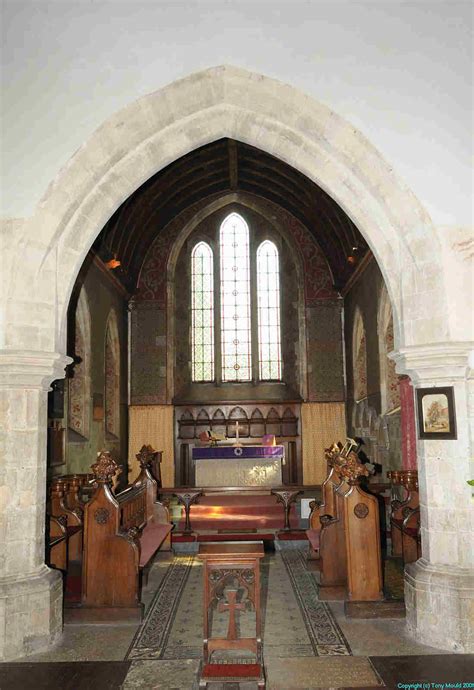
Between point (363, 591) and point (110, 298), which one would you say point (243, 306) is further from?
point (363, 591)

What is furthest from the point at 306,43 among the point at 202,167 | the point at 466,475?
the point at 202,167

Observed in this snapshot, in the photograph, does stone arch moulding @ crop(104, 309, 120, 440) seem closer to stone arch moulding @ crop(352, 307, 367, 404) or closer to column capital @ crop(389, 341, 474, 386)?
stone arch moulding @ crop(352, 307, 367, 404)

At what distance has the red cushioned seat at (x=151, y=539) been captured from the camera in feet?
18.5

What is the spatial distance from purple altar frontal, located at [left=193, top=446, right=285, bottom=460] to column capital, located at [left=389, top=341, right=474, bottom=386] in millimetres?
6222

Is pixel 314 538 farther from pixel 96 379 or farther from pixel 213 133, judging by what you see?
pixel 96 379

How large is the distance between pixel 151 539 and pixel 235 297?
8587mm

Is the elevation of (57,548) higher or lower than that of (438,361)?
lower

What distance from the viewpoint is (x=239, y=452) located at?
10789 millimetres

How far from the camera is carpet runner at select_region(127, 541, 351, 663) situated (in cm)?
429

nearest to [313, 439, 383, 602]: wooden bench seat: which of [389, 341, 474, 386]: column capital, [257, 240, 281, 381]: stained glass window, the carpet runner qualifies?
the carpet runner

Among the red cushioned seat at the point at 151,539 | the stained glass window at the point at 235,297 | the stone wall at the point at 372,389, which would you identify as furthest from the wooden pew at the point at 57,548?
the stained glass window at the point at 235,297

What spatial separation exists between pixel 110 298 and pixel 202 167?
3325mm

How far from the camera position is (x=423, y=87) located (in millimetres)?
4984

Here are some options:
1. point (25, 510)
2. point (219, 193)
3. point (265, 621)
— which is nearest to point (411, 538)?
point (265, 621)
